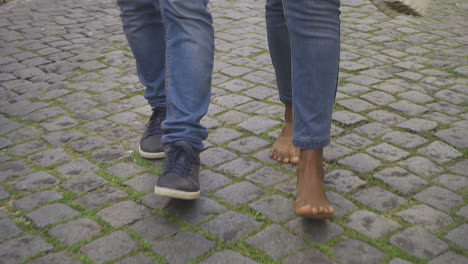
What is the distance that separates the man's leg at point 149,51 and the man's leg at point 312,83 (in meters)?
0.90

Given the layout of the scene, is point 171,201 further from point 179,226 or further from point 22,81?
point 22,81

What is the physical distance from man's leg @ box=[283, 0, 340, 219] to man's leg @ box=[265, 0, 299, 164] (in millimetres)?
440

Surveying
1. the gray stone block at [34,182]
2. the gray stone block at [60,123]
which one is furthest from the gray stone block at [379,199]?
the gray stone block at [60,123]

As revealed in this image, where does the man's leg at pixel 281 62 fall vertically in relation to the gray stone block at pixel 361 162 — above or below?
above

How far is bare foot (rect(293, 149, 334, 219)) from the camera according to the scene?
2381 mm

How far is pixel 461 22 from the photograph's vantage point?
569cm

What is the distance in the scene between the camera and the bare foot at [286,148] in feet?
9.75

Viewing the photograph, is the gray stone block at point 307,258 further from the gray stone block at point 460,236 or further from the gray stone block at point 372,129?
the gray stone block at point 372,129

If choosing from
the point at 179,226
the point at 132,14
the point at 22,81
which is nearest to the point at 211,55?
the point at 132,14

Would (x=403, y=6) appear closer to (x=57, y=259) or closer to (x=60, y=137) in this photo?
(x=57, y=259)

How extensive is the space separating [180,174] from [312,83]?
0.67 m

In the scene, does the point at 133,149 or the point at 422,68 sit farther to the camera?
the point at 422,68

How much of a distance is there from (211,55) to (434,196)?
3.89 feet

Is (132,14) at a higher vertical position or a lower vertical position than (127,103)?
higher
